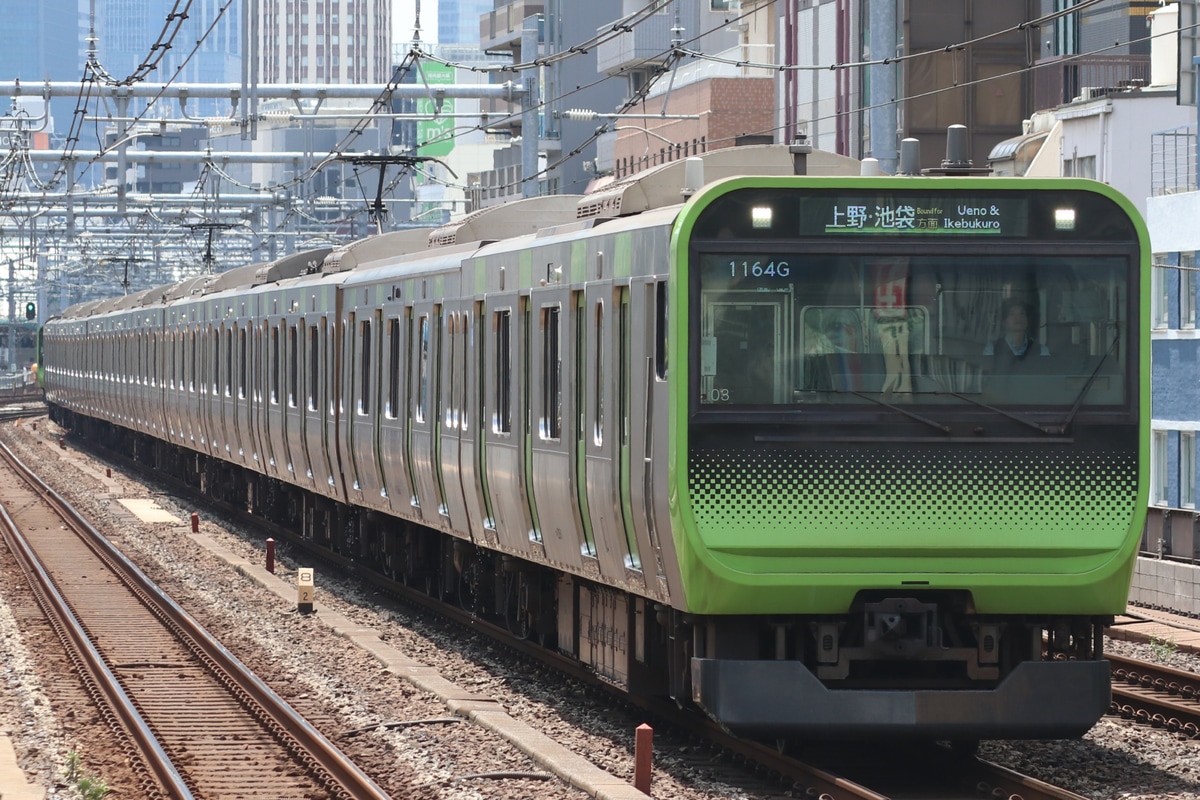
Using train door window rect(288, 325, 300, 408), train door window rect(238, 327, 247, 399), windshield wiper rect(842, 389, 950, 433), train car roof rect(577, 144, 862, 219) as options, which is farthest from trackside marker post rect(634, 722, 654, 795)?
train door window rect(238, 327, 247, 399)

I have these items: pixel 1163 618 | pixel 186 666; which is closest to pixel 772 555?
pixel 186 666

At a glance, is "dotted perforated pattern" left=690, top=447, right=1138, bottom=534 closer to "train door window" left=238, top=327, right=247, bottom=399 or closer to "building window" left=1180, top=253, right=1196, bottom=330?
"building window" left=1180, top=253, right=1196, bottom=330

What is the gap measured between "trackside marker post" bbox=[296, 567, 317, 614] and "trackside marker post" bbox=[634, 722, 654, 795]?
929 cm

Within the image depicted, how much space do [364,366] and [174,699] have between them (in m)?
5.66

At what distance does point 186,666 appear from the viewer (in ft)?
53.8

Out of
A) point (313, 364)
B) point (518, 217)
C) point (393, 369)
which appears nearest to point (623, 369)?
point (518, 217)

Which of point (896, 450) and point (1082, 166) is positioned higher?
point (1082, 166)

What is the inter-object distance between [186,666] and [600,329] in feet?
19.4

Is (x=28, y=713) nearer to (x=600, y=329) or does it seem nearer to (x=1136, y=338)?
(x=600, y=329)

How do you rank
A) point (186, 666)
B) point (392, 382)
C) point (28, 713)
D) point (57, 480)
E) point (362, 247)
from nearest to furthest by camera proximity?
point (28, 713), point (186, 666), point (392, 382), point (362, 247), point (57, 480)

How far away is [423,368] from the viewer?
1711 cm

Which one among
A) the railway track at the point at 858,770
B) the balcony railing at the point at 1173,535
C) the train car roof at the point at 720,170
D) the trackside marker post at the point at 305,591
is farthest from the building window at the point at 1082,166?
the railway track at the point at 858,770

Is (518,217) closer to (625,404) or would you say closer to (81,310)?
(625,404)

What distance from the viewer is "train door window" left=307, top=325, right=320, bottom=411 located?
22.3 metres
